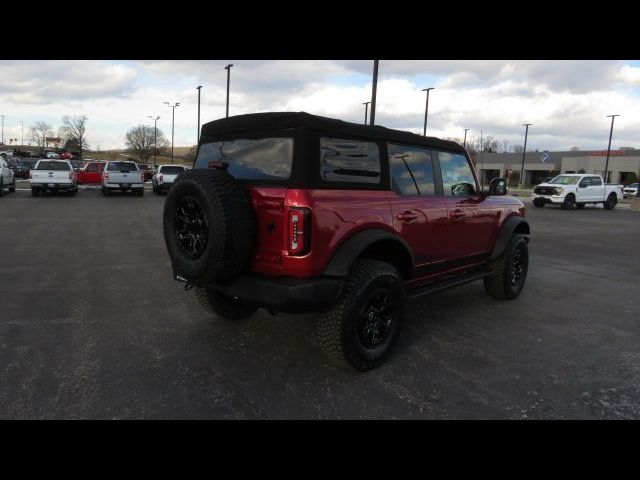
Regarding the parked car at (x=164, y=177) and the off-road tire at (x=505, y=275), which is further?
the parked car at (x=164, y=177)

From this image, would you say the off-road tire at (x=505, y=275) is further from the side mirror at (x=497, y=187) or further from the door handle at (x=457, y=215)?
the door handle at (x=457, y=215)

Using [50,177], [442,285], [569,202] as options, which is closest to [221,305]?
[442,285]

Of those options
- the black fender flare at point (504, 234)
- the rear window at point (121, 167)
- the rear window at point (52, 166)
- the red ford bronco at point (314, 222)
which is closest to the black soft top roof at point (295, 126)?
the red ford bronco at point (314, 222)

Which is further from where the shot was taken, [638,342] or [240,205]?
[638,342]

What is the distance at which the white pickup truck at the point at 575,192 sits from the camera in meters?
23.8

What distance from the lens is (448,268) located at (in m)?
4.89

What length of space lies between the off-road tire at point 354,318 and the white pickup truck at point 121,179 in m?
20.4

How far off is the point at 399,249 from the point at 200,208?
1726 mm

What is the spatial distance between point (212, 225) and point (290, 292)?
755 millimetres

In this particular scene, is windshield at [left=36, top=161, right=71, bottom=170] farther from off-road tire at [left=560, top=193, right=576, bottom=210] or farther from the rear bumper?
off-road tire at [left=560, top=193, right=576, bottom=210]
